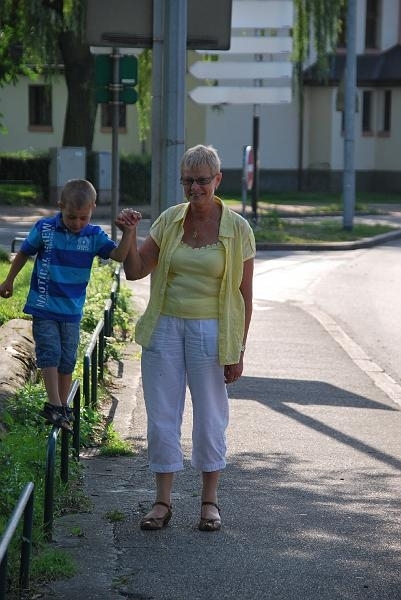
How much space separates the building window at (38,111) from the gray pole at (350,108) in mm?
21990

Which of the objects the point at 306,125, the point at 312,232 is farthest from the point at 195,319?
the point at 306,125

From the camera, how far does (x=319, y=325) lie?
14727mm

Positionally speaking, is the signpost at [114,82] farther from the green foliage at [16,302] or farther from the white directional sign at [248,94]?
the white directional sign at [248,94]

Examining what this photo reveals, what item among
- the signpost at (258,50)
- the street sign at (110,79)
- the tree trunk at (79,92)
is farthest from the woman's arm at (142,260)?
the tree trunk at (79,92)

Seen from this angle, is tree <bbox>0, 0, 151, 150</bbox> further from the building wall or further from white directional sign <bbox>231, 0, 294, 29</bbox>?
the building wall

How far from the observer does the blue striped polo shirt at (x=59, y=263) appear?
22.5ft

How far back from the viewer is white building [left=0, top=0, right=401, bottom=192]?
47.4 metres

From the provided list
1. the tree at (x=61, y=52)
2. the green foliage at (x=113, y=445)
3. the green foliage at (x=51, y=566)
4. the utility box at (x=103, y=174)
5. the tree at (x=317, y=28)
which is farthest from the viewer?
the utility box at (x=103, y=174)

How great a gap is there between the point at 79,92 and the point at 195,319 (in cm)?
2950

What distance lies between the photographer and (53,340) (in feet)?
22.9

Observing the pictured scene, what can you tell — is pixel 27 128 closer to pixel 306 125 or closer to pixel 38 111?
pixel 38 111

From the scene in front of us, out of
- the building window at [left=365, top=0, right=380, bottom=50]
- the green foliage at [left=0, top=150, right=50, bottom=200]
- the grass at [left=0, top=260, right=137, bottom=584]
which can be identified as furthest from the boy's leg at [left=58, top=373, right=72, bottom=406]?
the building window at [left=365, top=0, right=380, bottom=50]

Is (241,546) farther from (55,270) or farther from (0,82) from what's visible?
(0,82)

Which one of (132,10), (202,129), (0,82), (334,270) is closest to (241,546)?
(132,10)
